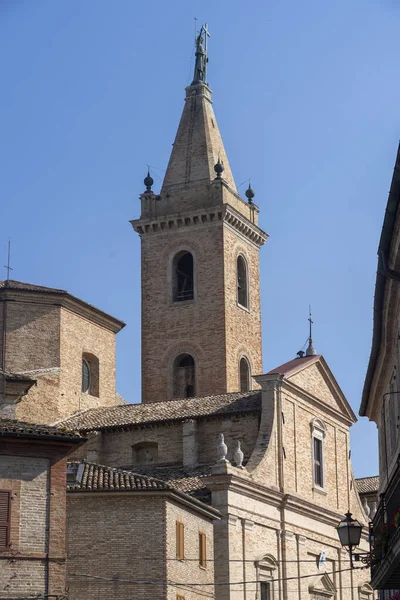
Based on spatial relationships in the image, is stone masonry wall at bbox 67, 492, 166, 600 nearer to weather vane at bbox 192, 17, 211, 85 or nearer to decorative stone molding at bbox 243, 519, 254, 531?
decorative stone molding at bbox 243, 519, 254, 531

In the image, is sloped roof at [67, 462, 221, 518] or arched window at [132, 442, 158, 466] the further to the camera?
arched window at [132, 442, 158, 466]

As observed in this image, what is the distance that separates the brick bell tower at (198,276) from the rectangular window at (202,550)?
1810cm

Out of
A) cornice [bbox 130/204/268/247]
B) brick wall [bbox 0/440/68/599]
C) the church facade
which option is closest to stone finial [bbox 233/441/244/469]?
the church facade

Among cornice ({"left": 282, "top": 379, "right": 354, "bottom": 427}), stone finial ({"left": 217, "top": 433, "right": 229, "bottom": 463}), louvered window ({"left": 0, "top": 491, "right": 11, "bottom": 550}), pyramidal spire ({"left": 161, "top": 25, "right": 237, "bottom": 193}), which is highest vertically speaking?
pyramidal spire ({"left": 161, "top": 25, "right": 237, "bottom": 193})

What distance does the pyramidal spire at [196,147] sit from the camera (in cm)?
5600

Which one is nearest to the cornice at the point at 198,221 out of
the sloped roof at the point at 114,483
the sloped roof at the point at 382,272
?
the sloped roof at the point at 114,483

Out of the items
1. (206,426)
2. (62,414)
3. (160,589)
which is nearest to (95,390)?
(62,414)

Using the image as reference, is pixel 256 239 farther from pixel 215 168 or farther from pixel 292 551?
pixel 292 551

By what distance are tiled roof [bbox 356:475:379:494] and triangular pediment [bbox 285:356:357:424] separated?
8.35m

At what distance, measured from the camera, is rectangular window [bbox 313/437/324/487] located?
47.4 m

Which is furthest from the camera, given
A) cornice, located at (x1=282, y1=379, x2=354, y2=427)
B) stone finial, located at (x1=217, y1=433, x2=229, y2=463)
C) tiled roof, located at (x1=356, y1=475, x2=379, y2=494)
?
tiled roof, located at (x1=356, y1=475, x2=379, y2=494)

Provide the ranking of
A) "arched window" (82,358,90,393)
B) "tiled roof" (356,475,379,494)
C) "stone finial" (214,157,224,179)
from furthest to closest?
"tiled roof" (356,475,379,494) < "stone finial" (214,157,224,179) < "arched window" (82,358,90,393)

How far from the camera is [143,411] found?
44438 mm

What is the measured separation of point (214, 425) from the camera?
140ft
